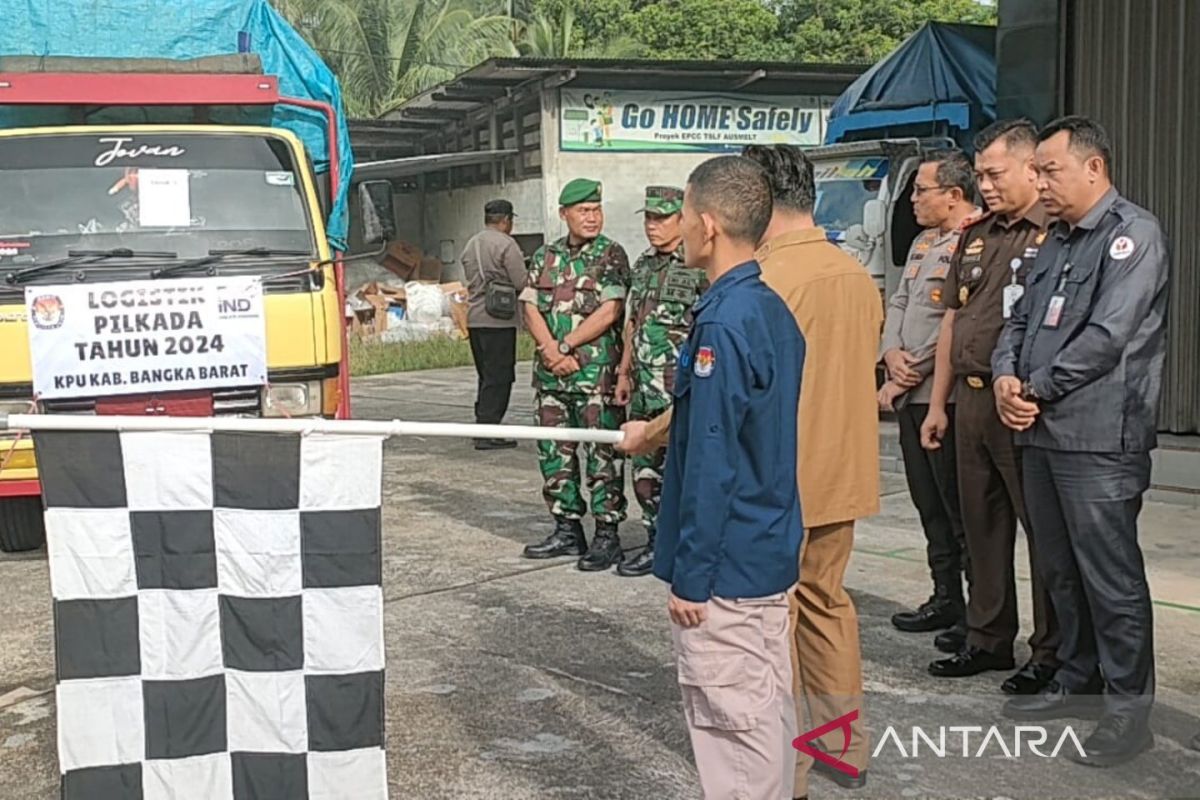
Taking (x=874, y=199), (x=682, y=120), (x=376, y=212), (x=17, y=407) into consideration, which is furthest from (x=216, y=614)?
(x=682, y=120)

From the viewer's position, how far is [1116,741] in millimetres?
3699

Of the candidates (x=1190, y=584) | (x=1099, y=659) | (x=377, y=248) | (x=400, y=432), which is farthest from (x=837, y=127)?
(x=400, y=432)

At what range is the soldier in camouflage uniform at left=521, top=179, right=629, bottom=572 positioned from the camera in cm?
602

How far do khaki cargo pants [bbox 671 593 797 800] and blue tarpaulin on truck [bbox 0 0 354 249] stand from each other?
193 inches

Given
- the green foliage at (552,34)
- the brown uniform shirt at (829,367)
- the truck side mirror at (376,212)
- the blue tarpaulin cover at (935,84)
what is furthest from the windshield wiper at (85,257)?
the green foliage at (552,34)

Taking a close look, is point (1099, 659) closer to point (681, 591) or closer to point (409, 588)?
point (681, 591)

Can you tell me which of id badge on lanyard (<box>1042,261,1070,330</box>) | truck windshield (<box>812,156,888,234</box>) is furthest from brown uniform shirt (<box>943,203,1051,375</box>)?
truck windshield (<box>812,156,888,234</box>)

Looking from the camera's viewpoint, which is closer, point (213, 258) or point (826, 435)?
point (826, 435)

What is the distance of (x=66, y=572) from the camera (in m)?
2.85

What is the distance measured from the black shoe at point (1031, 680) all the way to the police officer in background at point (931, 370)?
60cm

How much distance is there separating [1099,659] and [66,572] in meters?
2.93

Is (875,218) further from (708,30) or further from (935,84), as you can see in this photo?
(708,30)

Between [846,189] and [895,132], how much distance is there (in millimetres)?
1730

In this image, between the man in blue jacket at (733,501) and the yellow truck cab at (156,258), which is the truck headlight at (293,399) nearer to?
the yellow truck cab at (156,258)
